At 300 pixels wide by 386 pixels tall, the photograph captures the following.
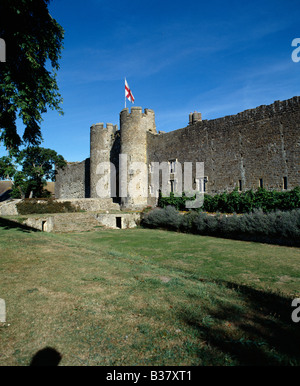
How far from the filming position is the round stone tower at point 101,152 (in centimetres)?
3212

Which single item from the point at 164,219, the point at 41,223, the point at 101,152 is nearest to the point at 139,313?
the point at 164,219

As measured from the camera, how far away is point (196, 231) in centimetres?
1770

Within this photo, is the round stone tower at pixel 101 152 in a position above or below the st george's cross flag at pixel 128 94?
below

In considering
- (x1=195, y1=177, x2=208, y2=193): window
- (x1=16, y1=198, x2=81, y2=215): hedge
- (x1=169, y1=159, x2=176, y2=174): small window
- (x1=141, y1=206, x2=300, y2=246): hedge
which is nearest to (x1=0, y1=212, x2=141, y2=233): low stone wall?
(x1=141, y1=206, x2=300, y2=246): hedge

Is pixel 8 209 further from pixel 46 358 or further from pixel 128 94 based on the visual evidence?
pixel 46 358

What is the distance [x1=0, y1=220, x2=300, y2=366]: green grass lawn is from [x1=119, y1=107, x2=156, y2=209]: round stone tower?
63.4 feet

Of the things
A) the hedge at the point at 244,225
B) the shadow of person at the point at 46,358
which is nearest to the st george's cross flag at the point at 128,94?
the hedge at the point at 244,225

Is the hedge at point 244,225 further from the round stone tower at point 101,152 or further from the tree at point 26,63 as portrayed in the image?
the round stone tower at point 101,152

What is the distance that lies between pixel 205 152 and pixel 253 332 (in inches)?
772

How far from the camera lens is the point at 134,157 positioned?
90.1 feet

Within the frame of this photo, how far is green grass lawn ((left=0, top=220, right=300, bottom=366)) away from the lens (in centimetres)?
311

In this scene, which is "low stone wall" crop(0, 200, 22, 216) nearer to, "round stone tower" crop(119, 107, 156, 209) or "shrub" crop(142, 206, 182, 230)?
"round stone tower" crop(119, 107, 156, 209)
